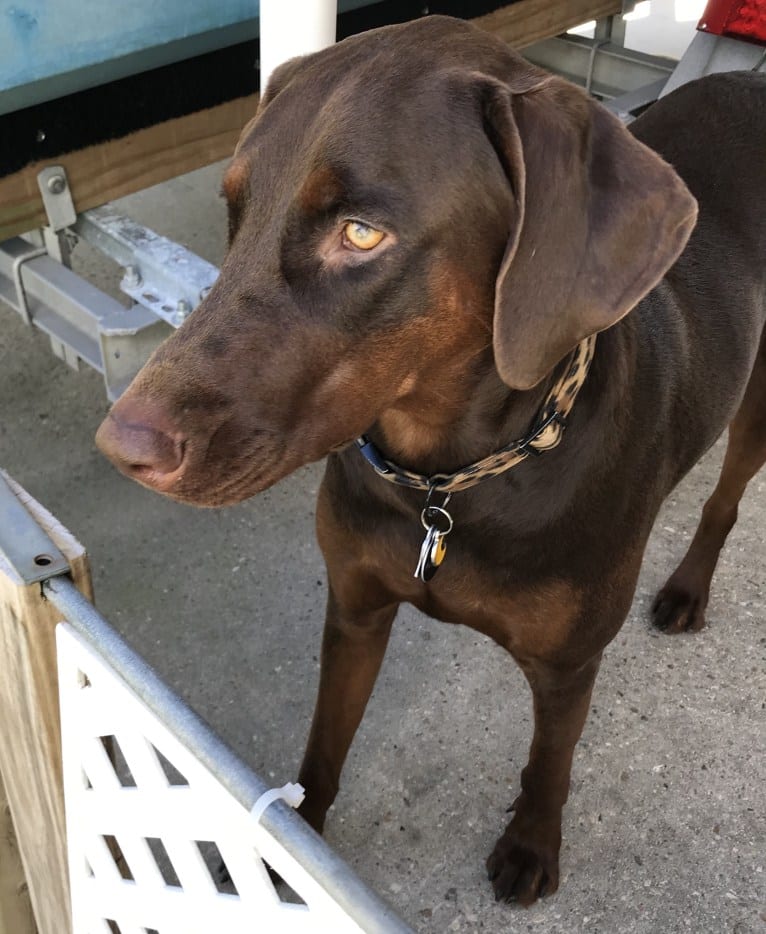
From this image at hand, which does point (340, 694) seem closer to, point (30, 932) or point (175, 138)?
point (30, 932)

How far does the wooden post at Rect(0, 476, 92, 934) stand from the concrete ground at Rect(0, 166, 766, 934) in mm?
688

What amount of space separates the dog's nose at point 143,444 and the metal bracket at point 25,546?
26cm

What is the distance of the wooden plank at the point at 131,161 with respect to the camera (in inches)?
126

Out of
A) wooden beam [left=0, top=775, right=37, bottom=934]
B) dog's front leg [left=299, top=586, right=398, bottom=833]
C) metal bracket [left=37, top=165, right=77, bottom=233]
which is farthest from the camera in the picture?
metal bracket [left=37, top=165, right=77, bottom=233]

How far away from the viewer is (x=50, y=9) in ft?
9.58

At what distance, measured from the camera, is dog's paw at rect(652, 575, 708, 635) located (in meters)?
3.23

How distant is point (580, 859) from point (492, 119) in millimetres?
1884

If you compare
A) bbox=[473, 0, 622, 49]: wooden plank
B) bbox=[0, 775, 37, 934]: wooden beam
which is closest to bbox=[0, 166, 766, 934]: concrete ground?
bbox=[0, 775, 37, 934]: wooden beam

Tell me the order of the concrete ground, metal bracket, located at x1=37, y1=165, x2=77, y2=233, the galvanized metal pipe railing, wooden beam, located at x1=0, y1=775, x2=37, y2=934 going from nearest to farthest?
the galvanized metal pipe railing → wooden beam, located at x1=0, y1=775, x2=37, y2=934 → the concrete ground → metal bracket, located at x1=37, y1=165, x2=77, y2=233

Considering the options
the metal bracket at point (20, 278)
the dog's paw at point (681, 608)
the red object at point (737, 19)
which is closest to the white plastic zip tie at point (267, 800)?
the dog's paw at point (681, 608)

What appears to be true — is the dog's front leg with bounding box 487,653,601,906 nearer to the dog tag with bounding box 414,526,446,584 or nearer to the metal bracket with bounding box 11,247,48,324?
the dog tag with bounding box 414,526,446,584

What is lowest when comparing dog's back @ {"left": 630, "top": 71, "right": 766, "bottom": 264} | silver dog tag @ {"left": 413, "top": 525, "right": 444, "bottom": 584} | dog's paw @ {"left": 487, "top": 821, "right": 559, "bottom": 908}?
dog's paw @ {"left": 487, "top": 821, "right": 559, "bottom": 908}

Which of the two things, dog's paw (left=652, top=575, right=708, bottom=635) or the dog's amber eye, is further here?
dog's paw (left=652, top=575, right=708, bottom=635)

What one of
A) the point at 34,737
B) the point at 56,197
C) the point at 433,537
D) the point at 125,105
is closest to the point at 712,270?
the point at 433,537
